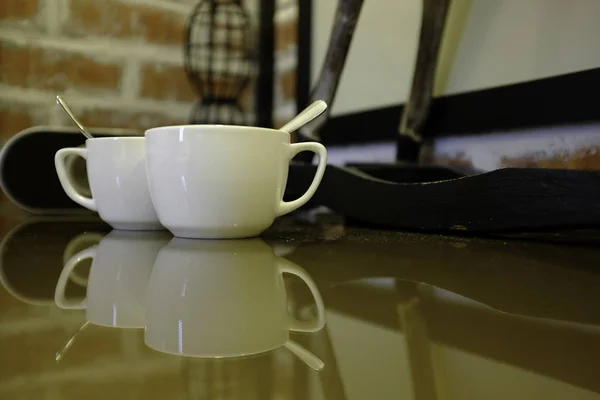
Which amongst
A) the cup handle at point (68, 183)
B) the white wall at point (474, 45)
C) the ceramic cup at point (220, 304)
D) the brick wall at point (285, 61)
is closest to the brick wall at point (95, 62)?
the brick wall at point (285, 61)

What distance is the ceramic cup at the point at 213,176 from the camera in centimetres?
44

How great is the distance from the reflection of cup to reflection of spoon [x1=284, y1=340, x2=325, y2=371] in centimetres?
6

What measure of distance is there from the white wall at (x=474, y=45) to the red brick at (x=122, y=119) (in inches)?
17.0

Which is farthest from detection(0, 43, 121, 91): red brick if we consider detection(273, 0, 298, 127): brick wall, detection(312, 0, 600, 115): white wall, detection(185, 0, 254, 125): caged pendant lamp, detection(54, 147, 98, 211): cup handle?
detection(54, 147, 98, 211): cup handle

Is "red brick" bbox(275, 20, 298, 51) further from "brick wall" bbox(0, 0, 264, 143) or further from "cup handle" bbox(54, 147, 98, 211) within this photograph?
"cup handle" bbox(54, 147, 98, 211)

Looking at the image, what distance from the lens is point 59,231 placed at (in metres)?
0.58

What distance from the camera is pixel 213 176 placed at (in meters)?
0.44

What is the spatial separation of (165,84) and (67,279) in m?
1.06

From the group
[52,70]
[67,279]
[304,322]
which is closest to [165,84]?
[52,70]

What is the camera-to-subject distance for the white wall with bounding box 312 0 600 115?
0.65 m

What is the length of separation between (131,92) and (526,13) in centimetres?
87

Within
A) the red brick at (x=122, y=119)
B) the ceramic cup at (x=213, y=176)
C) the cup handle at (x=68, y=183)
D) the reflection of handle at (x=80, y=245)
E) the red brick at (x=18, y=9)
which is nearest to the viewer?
the reflection of handle at (x=80, y=245)

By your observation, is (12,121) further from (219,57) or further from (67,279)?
(67,279)

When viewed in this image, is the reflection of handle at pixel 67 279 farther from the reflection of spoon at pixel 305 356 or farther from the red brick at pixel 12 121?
the red brick at pixel 12 121
